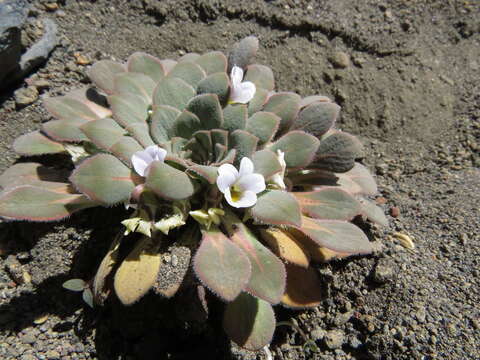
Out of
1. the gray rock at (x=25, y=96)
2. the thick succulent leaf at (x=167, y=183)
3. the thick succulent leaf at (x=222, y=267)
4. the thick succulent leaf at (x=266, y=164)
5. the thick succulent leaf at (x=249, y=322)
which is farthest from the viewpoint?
the gray rock at (x=25, y=96)

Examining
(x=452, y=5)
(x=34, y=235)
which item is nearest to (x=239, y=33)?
(x=452, y=5)

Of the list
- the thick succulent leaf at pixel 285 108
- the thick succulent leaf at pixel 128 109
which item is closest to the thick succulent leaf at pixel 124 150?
the thick succulent leaf at pixel 128 109

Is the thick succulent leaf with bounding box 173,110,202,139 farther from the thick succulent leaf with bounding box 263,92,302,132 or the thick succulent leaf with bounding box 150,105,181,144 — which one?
the thick succulent leaf with bounding box 263,92,302,132

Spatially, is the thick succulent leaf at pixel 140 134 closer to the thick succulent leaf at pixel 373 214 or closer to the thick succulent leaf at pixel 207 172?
the thick succulent leaf at pixel 207 172

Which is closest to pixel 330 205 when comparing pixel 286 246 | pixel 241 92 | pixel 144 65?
pixel 286 246

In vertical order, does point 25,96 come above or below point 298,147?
below

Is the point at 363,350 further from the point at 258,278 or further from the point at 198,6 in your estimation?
the point at 198,6

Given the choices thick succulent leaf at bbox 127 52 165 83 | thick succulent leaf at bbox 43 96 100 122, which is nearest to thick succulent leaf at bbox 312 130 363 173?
thick succulent leaf at bbox 127 52 165 83

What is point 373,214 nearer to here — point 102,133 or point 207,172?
point 207,172
